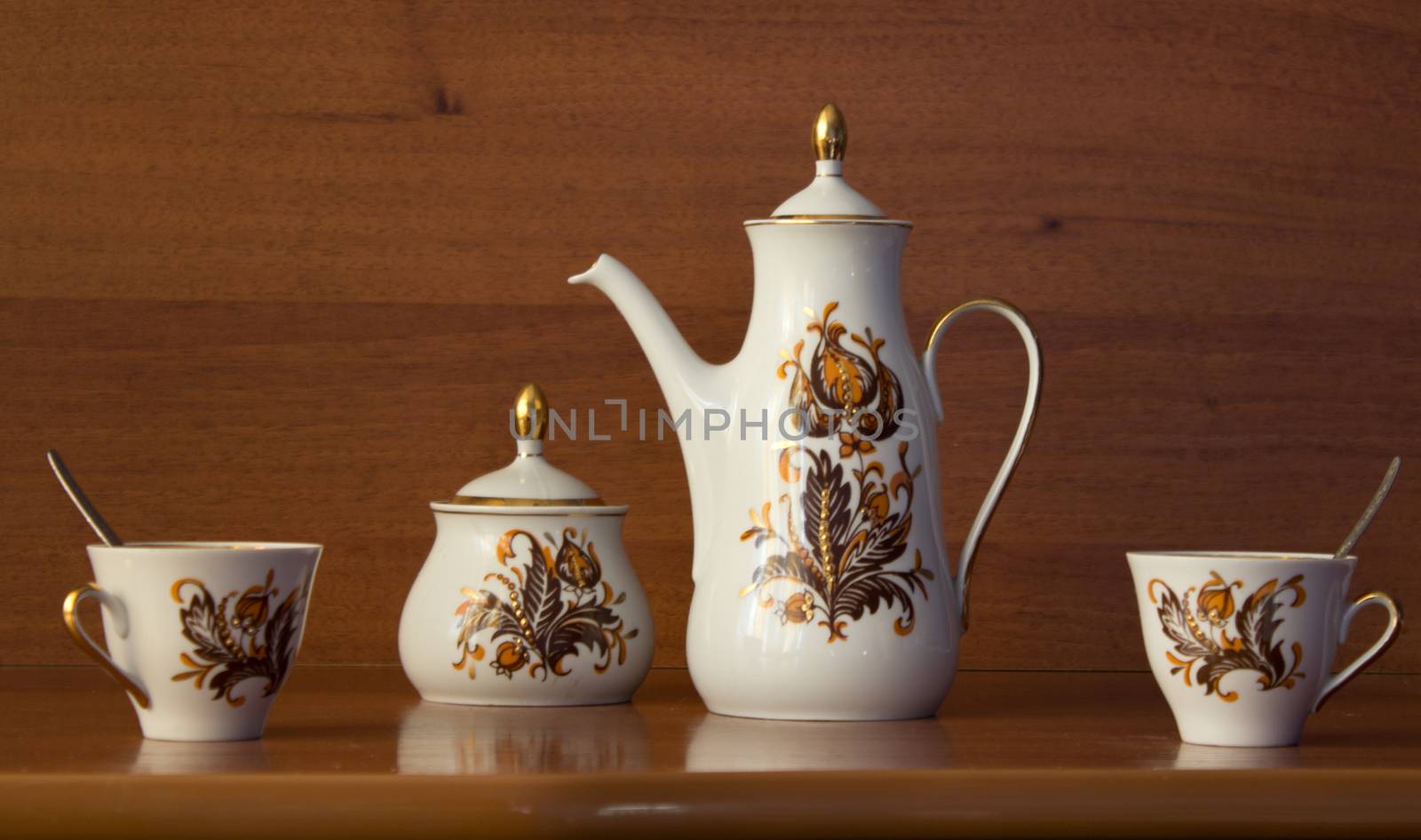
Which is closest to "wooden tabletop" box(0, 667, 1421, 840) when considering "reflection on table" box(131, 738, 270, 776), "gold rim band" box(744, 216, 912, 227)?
"reflection on table" box(131, 738, 270, 776)

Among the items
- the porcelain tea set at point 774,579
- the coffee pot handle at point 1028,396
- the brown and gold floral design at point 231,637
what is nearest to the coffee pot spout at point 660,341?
the porcelain tea set at point 774,579

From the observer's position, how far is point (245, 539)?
0.89m

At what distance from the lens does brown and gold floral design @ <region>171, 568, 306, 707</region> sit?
60cm

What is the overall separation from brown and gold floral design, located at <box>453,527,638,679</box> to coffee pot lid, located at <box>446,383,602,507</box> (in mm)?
17

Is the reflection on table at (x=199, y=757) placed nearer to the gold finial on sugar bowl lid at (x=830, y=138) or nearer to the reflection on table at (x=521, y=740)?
the reflection on table at (x=521, y=740)

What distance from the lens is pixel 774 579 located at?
0.69 m

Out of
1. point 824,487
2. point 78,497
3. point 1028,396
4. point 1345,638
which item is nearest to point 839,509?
point 824,487

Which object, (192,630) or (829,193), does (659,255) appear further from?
(192,630)

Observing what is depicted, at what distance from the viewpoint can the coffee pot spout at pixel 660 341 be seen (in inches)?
28.7

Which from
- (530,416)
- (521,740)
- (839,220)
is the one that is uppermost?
(839,220)

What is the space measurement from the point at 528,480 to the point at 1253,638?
0.34m

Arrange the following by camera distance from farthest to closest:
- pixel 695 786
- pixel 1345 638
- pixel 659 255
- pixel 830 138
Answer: pixel 659 255 < pixel 830 138 < pixel 1345 638 < pixel 695 786

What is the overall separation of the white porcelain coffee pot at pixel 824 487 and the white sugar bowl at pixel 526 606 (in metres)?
0.05

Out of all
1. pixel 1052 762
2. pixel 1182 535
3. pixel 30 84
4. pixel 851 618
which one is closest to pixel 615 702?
pixel 851 618
